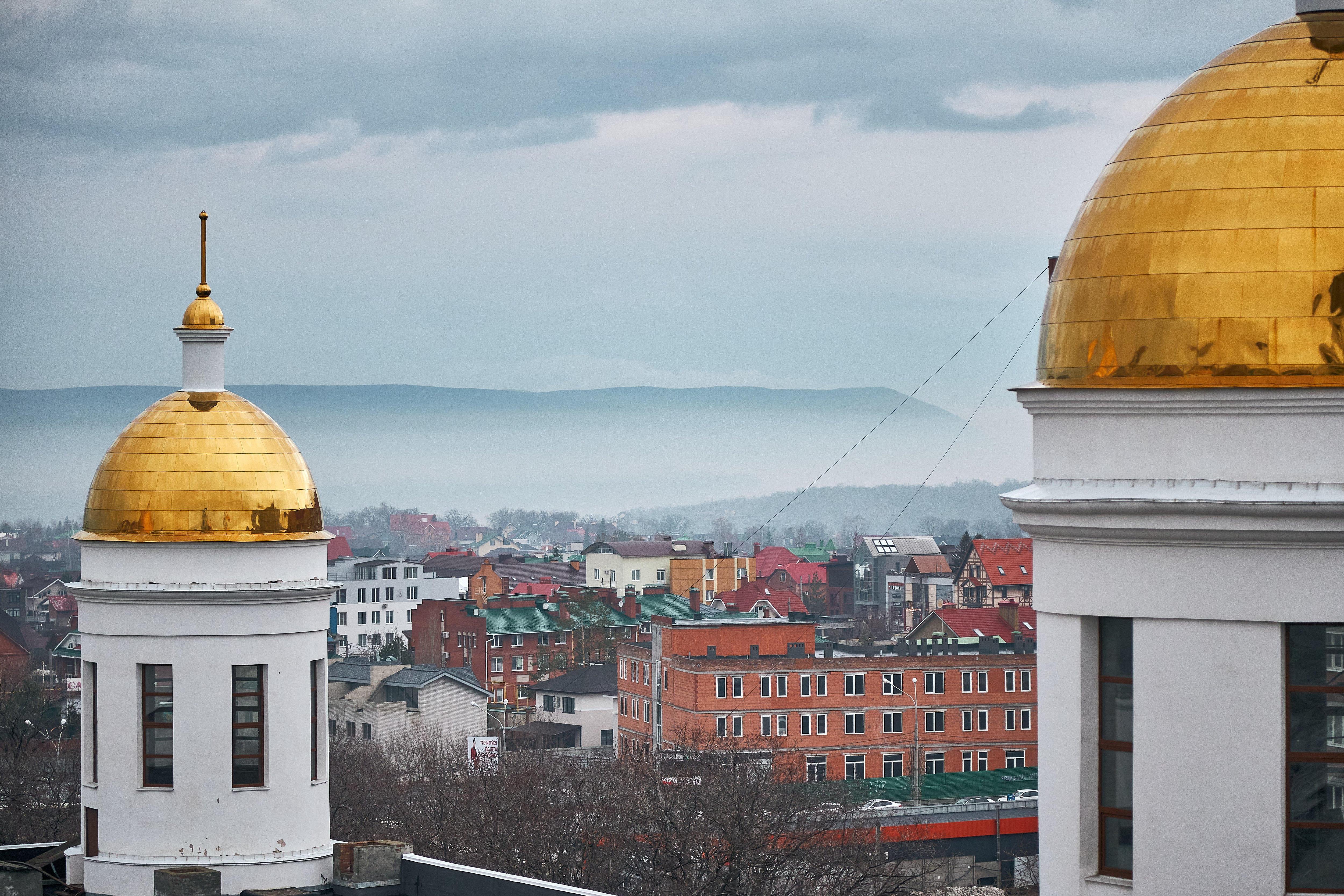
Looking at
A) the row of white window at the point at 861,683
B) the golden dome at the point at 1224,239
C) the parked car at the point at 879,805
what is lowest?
the parked car at the point at 879,805

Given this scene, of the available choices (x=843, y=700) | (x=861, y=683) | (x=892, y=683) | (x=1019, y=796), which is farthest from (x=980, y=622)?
(x=1019, y=796)

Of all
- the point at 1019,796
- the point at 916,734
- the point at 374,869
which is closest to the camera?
the point at 374,869

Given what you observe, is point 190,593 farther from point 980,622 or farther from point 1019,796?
point 980,622

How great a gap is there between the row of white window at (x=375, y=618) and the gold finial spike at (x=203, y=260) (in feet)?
481

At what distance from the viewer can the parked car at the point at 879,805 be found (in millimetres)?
75812

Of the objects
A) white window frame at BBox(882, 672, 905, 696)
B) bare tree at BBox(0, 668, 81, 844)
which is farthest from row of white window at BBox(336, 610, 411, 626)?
bare tree at BBox(0, 668, 81, 844)

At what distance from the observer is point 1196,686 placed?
14.5 meters

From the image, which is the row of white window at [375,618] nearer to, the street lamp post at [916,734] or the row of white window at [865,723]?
the row of white window at [865,723]

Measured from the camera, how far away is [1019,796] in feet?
294

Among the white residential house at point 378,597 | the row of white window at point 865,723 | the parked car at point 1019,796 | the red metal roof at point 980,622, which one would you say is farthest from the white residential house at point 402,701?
the white residential house at point 378,597

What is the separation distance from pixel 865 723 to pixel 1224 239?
3659 inches

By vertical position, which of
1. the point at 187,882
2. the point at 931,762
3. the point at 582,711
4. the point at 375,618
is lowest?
the point at 931,762

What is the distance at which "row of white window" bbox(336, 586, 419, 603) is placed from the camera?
176 m

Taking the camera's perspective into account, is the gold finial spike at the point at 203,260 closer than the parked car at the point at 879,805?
Yes
